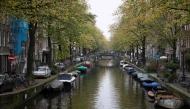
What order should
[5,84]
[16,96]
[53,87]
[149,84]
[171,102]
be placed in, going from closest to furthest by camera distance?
Answer: [16,96], [5,84], [171,102], [53,87], [149,84]

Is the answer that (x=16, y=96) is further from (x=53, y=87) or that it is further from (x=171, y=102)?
(x=171, y=102)

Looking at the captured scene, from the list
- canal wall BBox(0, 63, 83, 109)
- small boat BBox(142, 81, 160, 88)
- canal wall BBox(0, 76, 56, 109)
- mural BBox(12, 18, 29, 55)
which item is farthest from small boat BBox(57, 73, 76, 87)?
mural BBox(12, 18, 29, 55)

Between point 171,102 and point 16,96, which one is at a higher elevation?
point 16,96

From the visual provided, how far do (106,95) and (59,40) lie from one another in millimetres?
14600

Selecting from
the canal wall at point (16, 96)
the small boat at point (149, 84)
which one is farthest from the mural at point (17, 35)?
the small boat at point (149, 84)

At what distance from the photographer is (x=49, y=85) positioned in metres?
32.9

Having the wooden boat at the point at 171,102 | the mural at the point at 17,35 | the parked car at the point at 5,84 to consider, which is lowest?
the wooden boat at the point at 171,102

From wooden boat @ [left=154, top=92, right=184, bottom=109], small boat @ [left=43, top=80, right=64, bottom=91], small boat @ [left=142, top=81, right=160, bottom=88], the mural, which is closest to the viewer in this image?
wooden boat @ [left=154, top=92, right=184, bottom=109]

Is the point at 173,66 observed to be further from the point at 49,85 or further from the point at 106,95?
the point at 49,85

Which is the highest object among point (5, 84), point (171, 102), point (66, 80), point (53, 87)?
point (5, 84)

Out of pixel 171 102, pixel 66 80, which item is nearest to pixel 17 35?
pixel 66 80

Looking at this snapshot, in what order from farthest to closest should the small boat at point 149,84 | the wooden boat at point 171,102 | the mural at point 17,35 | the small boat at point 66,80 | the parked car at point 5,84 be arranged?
1. the mural at point 17,35
2. the small boat at point 66,80
3. the small boat at point 149,84
4. the wooden boat at point 171,102
5. the parked car at point 5,84

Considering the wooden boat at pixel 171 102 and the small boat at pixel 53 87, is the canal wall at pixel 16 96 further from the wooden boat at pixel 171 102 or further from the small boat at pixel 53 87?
the wooden boat at pixel 171 102

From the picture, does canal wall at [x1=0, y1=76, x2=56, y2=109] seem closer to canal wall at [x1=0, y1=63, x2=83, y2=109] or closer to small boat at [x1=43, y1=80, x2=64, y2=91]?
canal wall at [x1=0, y1=63, x2=83, y2=109]
